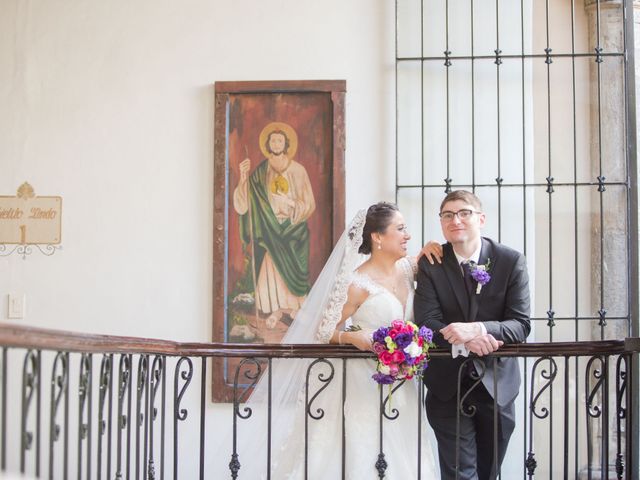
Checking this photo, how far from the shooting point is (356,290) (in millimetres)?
4367

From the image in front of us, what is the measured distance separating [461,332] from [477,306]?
0.97 feet

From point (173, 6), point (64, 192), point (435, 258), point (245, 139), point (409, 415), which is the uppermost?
point (173, 6)

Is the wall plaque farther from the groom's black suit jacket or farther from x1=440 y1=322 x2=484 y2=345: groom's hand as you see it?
x1=440 y1=322 x2=484 y2=345: groom's hand

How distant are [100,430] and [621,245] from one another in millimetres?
3676

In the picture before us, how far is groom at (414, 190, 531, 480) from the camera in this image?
12.9ft

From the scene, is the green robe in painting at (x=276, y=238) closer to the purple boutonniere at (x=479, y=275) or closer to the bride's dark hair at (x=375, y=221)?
the bride's dark hair at (x=375, y=221)

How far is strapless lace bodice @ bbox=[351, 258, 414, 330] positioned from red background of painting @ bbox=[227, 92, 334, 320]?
1.14m

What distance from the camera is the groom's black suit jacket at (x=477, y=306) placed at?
3.95 m

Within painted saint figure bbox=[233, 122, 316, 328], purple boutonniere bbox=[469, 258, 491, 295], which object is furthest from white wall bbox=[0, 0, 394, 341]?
purple boutonniere bbox=[469, 258, 491, 295]

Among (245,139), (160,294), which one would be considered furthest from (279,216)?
(160,294)

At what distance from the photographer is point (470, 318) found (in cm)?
400

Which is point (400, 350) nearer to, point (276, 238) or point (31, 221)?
point (276, 238)

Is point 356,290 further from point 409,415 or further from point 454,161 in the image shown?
point 454,161

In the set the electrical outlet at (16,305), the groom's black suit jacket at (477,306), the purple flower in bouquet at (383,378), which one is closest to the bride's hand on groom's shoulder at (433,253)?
the groom's black suit jacket at (477,306)
